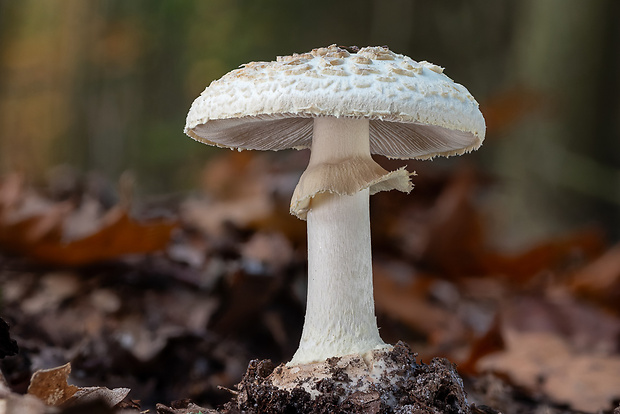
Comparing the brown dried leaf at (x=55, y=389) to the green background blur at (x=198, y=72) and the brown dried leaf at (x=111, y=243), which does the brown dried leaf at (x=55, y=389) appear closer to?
the brown dried leaf at (x=111, y=243)

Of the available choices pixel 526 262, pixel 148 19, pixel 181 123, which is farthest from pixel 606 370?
pixel 148 19

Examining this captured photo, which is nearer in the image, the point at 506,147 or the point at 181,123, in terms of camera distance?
the point at 506,147

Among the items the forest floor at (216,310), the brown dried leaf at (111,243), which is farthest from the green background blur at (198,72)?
the brown dried leaf at (111,243)

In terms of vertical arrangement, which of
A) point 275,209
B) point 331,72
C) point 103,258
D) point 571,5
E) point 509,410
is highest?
point 571,5

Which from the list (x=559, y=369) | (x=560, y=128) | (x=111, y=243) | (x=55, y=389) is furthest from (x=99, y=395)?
(x=560, y=128)

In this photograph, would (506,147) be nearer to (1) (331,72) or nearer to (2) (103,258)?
(2) (103,258)

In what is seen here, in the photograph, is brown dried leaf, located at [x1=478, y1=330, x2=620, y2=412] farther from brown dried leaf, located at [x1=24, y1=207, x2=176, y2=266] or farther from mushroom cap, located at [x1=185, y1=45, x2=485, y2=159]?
brown dried leaf, located at [x1=24, y1=207, x2=176, y2=266]

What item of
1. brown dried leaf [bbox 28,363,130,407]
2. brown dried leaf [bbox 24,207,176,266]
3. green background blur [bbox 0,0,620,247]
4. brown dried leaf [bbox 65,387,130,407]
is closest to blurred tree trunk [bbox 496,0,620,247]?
green background blur [bbox 0,0,620,247]
